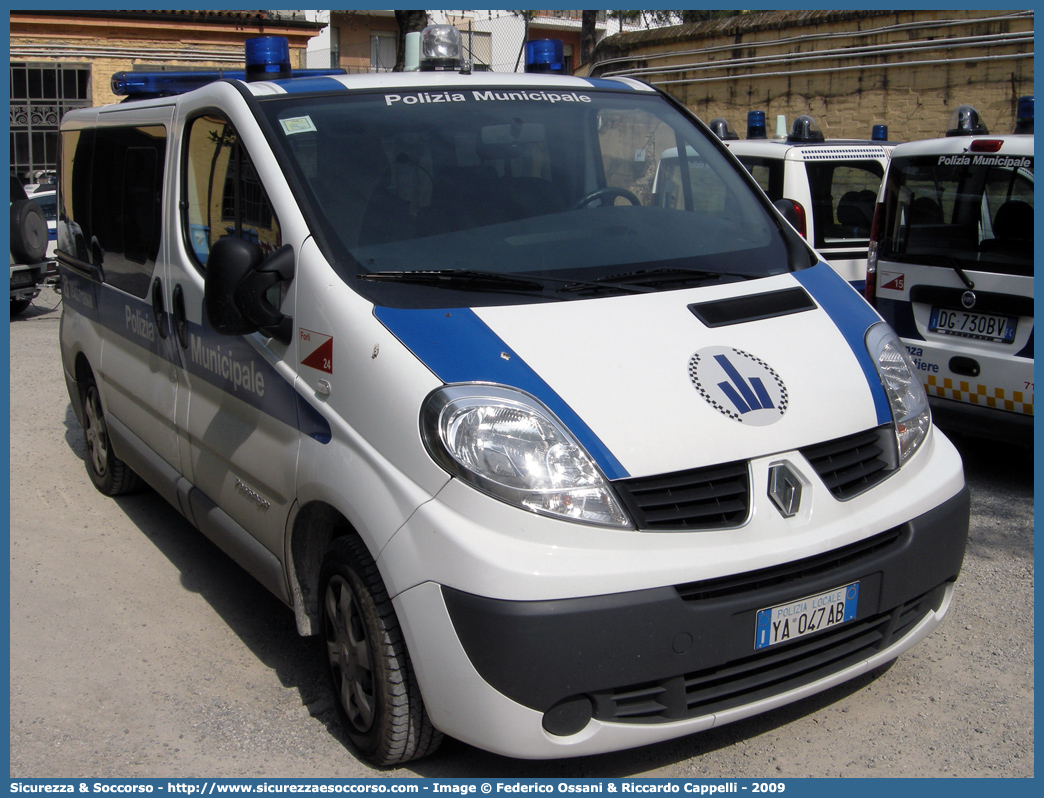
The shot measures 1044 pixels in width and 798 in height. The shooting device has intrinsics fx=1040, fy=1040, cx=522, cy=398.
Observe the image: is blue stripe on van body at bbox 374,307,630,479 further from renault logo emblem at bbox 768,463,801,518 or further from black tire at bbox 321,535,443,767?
black tire at bbox 321,535,443,767

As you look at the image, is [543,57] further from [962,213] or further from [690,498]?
[690,498]

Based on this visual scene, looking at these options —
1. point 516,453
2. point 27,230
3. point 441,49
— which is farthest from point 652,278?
point 27,230

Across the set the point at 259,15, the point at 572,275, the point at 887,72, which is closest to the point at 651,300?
the point at 572,275

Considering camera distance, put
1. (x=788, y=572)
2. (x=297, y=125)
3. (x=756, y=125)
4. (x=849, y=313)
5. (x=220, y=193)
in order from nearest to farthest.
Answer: (x=788, y=572)
(x=849, y=313)
(x=297, y=125)
(x=220, y=193)
(x=756, y=125)

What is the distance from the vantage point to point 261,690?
3637 mm

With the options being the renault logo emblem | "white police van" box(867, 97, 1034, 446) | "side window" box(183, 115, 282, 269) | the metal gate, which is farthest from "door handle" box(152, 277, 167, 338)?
the metal gate

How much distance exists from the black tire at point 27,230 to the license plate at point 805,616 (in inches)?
405

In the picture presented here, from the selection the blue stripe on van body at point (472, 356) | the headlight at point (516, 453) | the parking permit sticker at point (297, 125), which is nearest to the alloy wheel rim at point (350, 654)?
the headlight at point (516, 453)

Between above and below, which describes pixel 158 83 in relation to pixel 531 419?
above

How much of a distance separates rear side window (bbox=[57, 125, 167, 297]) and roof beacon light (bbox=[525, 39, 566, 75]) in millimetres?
1612

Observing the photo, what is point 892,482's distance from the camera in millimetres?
3035

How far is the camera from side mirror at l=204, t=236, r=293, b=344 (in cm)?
317

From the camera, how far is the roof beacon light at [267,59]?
4051 mm

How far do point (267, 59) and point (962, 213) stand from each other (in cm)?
368
